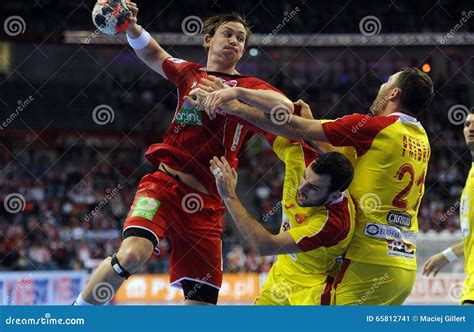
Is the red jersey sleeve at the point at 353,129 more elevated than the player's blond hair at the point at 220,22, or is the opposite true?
the player's blond hair at the point at 220,22

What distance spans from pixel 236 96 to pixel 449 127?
1545cm

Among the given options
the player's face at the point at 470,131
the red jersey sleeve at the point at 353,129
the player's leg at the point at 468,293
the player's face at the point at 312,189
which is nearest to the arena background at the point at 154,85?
the player's face at the point at 470,131

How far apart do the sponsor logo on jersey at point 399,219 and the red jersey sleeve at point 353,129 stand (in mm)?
536

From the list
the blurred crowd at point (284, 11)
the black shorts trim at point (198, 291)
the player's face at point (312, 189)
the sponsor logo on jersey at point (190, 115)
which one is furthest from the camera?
the blurred crowd at point (284, 11)

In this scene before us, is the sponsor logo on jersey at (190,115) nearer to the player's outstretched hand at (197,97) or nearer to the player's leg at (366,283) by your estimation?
the player's outstretched hand at (197,97)

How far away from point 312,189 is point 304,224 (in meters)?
0.35

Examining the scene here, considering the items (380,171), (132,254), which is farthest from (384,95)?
(132,254)

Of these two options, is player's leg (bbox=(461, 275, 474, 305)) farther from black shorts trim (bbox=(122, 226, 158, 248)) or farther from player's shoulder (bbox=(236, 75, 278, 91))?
black shorts trim (bbox=(122, 226, 158, 248))

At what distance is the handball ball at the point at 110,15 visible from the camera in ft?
18.9

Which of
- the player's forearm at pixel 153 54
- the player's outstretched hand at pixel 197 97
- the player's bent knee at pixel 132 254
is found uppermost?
the player's forearm at pixel 153 54

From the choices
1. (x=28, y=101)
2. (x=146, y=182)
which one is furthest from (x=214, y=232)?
(x=28, y=101)

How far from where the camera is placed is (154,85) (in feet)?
70.5

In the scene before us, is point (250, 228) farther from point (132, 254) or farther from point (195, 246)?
point (132, 254)

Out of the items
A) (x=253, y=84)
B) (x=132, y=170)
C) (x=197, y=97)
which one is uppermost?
(x=132, y=170)
